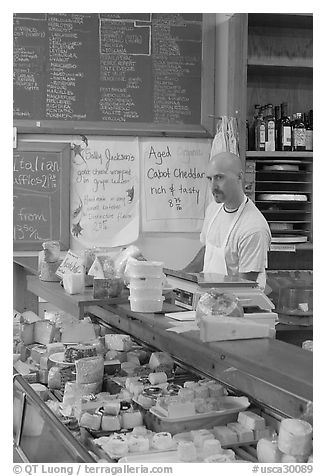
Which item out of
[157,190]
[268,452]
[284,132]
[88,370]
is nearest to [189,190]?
[157,190]

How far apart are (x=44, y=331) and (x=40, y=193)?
167cm

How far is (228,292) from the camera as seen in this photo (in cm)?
198

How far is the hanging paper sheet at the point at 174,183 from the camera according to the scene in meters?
4.62

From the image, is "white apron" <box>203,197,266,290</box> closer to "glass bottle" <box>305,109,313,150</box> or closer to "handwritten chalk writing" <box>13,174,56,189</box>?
"glass bottle" <box>305,109,313,150</box>

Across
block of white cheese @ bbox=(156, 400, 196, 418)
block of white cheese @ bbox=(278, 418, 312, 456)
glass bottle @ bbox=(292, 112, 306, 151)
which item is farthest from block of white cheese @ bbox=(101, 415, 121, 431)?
glass bottle @ bbox=(292, 112, 306, 151)

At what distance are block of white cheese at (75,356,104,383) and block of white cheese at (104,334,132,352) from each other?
0.34 metres

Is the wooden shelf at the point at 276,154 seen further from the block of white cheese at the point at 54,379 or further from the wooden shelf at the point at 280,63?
the block of white cheese at the point at 54,379

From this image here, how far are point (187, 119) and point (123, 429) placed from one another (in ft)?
10.0

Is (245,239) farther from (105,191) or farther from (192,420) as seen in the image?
(192,420)

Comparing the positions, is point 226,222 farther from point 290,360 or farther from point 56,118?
point 290,360

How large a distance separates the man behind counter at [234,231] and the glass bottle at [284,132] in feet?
1.93

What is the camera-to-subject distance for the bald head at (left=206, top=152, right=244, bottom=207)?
3.91 metres
